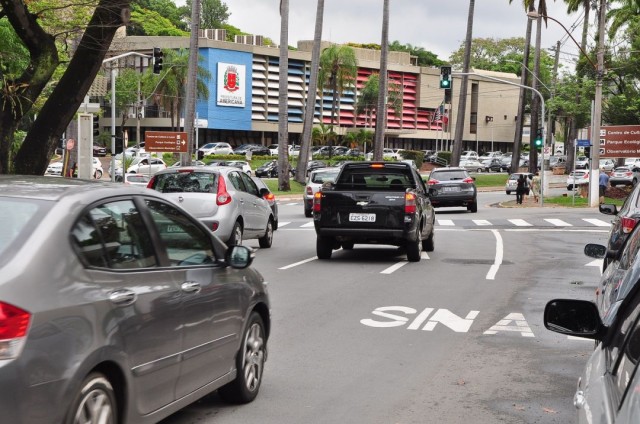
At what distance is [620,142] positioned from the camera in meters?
42.9

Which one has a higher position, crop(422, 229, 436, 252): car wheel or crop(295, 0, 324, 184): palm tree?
crop(295, 0, 324, 184): palm tree

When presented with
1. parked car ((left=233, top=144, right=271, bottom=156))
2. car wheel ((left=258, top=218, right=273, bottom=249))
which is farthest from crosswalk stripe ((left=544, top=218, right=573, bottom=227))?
parked car ((left=233, top=144, right=271, bottom=156))

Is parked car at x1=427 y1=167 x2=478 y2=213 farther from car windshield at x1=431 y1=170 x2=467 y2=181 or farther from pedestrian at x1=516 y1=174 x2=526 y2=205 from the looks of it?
pedestrian at x1=516 y1=174 x2=526 y2=205

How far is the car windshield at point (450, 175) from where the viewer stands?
40156 millimetres

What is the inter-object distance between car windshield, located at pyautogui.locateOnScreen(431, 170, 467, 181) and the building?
44.3m

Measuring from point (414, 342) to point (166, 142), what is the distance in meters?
37.8

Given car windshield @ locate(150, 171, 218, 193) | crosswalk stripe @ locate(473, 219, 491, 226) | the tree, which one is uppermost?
the tree

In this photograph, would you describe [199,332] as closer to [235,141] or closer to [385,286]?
[385,286]

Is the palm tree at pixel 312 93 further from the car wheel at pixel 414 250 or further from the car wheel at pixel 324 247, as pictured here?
the car wheel at pixel 414 250

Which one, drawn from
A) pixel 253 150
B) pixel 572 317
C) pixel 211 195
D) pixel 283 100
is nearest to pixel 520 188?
pixel 283 100

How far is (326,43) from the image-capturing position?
377 feet

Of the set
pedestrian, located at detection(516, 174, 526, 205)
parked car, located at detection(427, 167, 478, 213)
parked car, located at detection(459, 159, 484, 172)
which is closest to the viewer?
parked car, located at detection(427, 167, 478, 213)

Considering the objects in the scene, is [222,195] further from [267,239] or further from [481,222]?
[481,222]

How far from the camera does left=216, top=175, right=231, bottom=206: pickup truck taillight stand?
18.4 metres
